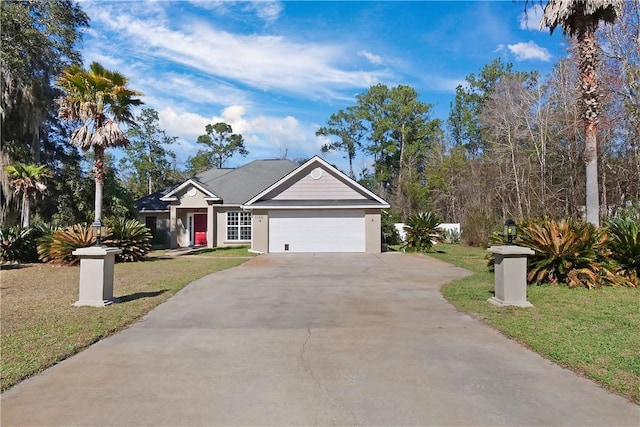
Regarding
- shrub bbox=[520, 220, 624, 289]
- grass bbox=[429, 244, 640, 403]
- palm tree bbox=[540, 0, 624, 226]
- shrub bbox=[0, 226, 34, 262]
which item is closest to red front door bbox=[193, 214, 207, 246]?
shrub bbox=[0, 226, 34, 262]

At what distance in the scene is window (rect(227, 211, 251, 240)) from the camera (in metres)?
27.9

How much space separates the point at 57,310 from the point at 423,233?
17556 mm

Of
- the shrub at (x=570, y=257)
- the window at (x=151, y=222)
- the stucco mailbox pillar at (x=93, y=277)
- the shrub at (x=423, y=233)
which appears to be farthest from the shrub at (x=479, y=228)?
the stucco mailbox pillar at (x=93, y=277)

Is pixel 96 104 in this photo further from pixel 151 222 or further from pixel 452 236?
pixel 452 236

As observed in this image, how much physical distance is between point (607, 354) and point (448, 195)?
3582cm

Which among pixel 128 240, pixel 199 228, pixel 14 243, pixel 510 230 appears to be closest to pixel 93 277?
pixel 510 230

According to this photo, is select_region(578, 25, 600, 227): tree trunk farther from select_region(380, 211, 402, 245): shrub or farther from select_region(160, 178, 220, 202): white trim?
select_region(160, 178, 220, 202): white trim

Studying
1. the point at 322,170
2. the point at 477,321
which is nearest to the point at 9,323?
the point at 477,321

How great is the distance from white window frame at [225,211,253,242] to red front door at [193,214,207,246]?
172cm

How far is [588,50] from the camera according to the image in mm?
13320

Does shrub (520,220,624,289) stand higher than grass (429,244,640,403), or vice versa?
shrub (520,220,624,289)

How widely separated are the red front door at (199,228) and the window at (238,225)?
5.80 ft

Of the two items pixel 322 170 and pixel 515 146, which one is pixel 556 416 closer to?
pixel 322 170

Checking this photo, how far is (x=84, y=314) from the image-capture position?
793 centimetres
